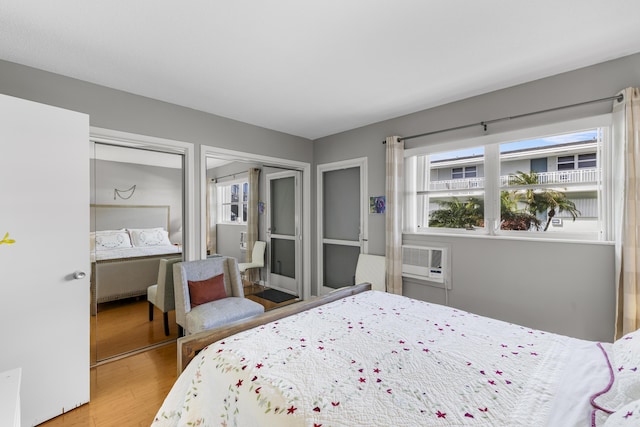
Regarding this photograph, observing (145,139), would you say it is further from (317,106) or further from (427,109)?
(427,109)

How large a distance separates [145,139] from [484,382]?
3257 millimetres

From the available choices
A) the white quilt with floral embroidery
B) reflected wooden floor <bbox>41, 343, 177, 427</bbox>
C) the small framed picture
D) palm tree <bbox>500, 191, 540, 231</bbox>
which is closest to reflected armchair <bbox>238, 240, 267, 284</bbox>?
reflected wooden floor <bbox>41, 343, 177, 427</bbox>

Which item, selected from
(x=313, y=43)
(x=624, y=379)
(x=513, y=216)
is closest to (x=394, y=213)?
(x=513, y=216)

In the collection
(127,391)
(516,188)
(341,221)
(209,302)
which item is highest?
(516,188)

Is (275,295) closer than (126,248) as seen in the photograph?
No

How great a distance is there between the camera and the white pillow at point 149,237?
290 cm

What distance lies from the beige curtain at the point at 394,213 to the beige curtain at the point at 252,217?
1.87 metres

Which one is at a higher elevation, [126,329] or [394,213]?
[394,213]

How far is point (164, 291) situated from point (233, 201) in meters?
1.44

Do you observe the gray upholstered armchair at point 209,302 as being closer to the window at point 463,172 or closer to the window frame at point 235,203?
the window frame at point 235,203

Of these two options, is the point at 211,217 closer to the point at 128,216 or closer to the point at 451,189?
the point at 128,216

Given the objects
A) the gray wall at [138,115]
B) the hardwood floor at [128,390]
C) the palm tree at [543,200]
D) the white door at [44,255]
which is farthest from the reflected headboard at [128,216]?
the palm tree at [543,200]

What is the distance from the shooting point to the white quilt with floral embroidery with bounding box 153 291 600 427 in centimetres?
98

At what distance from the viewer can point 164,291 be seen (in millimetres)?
2953
